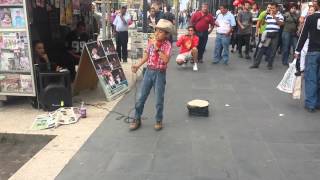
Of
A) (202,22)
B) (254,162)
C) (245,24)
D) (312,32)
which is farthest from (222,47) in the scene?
(254,162)

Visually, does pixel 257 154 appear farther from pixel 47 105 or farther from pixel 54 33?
pixel 54 33

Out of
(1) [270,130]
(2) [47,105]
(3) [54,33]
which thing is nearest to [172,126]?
(1) [270,130]

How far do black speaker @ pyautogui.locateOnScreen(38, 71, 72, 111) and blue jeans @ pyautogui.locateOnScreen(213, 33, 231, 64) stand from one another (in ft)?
19.4

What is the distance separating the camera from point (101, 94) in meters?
8.62

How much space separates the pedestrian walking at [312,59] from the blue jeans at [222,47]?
4990mm

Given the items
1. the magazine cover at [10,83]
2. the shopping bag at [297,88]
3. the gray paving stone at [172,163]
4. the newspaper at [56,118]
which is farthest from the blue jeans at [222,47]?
the gray paving stone at [172,163]

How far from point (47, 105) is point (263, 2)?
1432cm

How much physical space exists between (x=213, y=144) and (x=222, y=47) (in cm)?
717

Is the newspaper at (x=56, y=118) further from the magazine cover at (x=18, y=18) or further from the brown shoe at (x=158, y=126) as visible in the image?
the magazine cover at (x=18, y=18)

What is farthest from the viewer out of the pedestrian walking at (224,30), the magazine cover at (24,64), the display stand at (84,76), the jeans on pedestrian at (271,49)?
the pedestrian walking at (224,30)

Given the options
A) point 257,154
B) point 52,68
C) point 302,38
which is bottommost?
point 257,154

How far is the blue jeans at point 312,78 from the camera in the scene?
7.08m

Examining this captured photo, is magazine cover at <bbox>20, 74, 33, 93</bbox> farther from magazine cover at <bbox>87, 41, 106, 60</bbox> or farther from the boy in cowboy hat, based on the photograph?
the boy in cowboy hat

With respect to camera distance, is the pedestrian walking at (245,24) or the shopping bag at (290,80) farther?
the pedestrian walking at (245,24)
